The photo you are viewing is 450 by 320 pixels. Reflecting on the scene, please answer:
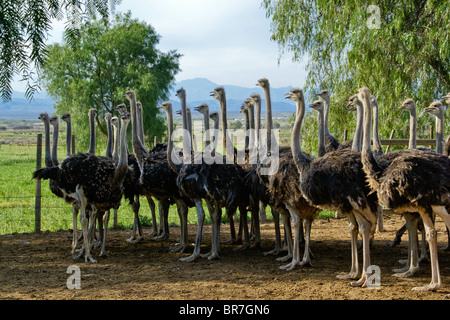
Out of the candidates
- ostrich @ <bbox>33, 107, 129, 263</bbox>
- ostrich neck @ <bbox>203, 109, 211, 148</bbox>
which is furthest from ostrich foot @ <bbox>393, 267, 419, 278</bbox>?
ostrich @ <bbox>33, 107, 129, 263</bbox>

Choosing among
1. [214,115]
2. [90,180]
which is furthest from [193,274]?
[214,115]

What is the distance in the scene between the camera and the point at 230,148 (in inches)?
336

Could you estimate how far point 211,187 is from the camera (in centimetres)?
779

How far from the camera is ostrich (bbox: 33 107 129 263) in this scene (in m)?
7.82

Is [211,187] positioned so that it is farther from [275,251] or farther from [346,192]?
[346,192]

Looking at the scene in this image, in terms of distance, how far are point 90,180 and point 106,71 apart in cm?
2191

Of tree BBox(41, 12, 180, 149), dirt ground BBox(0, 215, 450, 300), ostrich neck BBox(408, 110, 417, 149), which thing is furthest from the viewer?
tree BBox(41, 12, 180, 149)

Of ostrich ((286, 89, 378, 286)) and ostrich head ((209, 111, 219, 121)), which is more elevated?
ostrich head ((209, 111, 219, 121))

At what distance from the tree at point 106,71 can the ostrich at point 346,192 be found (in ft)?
70.5

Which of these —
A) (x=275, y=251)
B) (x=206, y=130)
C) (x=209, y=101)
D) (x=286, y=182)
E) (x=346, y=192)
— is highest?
(x=209, y=101)

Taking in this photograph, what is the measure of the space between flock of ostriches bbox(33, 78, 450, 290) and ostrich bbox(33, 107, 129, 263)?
1 cm

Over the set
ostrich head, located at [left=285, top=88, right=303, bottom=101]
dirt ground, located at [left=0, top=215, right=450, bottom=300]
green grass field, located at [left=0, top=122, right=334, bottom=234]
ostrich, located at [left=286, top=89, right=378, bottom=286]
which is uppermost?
ostrich head, located at [left=285, top=88, right=303, bottom=101]

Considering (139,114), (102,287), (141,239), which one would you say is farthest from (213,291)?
(139,114)

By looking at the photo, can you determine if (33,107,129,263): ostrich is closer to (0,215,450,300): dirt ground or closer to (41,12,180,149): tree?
(0,215,450,300): dirt ground
